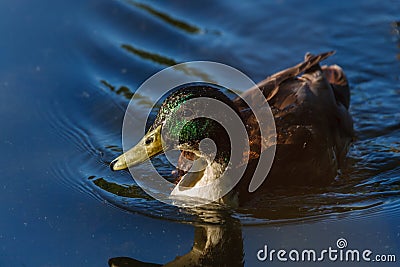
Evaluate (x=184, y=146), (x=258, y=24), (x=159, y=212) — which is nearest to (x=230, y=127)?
(x=184, y=146)

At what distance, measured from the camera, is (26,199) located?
6.35 m

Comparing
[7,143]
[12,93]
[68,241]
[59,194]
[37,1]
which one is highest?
[37,1]

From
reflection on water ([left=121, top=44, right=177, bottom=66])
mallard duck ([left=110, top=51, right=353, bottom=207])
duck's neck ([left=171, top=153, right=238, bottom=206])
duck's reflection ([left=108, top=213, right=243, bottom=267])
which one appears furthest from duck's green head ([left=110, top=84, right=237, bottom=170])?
reflection on water ([left=121, top=44, right=177, bottom=66])

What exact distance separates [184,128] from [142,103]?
78.4 inches

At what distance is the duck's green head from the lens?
5.90 metres

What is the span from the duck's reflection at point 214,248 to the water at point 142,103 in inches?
0.7

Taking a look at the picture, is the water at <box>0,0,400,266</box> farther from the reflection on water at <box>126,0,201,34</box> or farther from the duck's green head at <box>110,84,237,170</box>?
the duck's green head at <box>110,84,237,170</box>

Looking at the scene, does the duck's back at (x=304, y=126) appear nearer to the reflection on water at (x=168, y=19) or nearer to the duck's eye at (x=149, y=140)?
the duck's eye at (x=149, y=140)

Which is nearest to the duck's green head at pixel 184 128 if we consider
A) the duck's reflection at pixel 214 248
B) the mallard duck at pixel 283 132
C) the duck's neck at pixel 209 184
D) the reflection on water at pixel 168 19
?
the mallard duck at pixel 283 132

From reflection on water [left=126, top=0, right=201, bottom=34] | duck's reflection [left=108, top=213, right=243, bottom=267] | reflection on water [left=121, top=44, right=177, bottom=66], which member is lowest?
duck's reflection [left=108, top=213, right=243, bottom=267]

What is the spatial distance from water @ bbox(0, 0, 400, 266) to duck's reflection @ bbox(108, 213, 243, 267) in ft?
0.06

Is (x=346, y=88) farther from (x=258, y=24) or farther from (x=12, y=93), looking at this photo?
(x=12, y=93)

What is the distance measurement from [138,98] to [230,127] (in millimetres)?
2090

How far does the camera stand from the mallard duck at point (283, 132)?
6.00m
